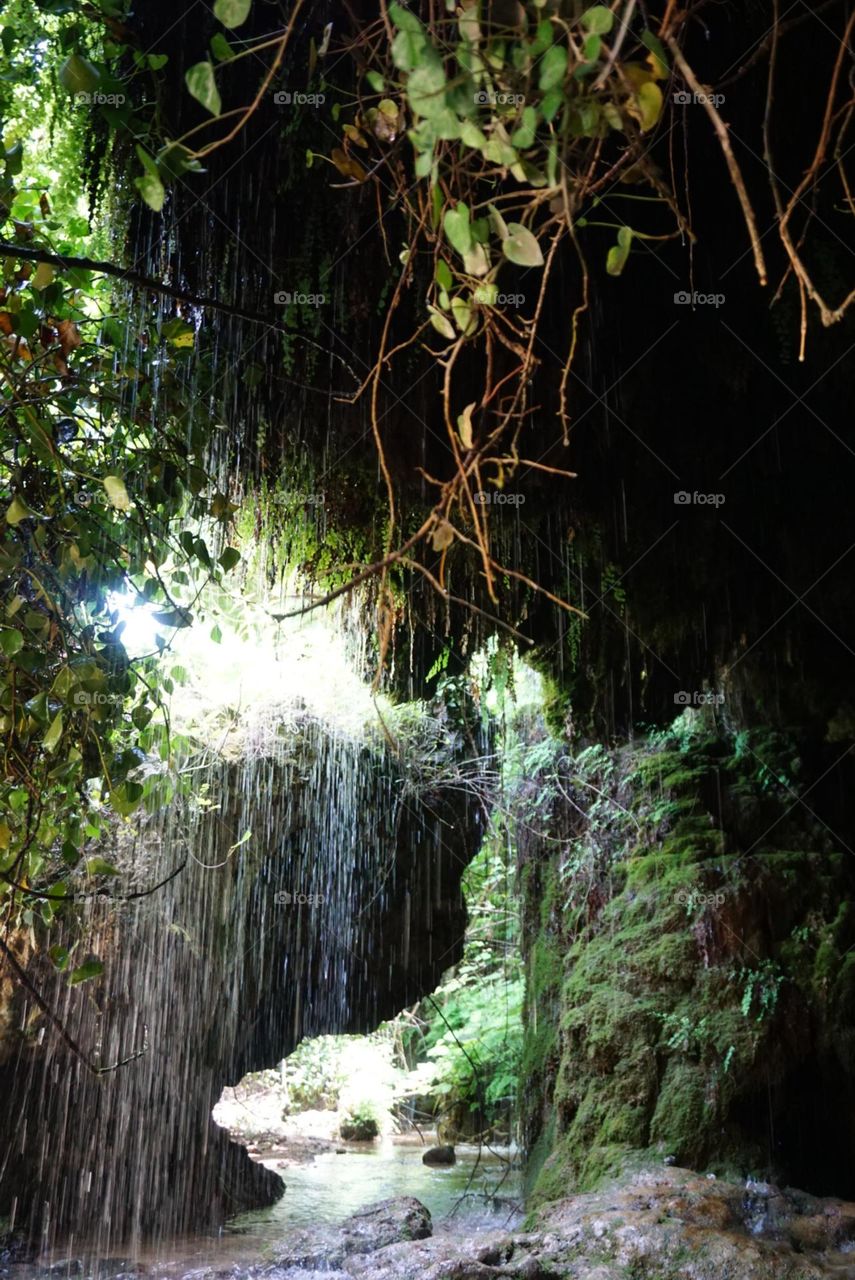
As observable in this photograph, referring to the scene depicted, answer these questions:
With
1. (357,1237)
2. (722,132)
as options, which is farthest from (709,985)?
(722,132)

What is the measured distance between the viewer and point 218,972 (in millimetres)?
8047

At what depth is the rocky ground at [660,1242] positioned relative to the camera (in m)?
3.73

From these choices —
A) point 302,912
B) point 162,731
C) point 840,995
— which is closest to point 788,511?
point 840,995

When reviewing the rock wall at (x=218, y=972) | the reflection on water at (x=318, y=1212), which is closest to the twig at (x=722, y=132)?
the reflection on water at (x=318, y=1212)

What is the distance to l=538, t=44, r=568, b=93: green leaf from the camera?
121 centimetres

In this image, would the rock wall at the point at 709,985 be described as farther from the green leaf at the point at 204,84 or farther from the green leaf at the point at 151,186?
the green leaf at the point at 204,84

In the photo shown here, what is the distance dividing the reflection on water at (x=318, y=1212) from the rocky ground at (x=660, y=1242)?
185 cm

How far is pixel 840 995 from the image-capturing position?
17.6ft

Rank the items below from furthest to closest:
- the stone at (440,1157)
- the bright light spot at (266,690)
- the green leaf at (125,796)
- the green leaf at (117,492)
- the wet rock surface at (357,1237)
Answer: the stone at (440,1157)
the bright light spot at (266,690)
the wet rock surface at (357,1237)
the green leaf at (125,796)
the green leaf at (117,492)

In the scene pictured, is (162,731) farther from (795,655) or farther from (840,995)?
(840,995)

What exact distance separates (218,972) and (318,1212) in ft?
6.54

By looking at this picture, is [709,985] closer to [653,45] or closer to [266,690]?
[266,690]

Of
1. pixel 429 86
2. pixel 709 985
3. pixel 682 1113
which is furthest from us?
pixel 709 985

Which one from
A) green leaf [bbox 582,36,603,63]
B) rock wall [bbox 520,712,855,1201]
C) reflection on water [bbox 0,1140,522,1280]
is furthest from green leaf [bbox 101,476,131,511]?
reflection on water [bbox 0,1140,522,1280]
